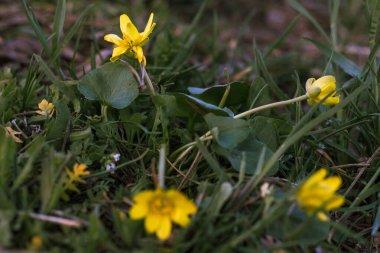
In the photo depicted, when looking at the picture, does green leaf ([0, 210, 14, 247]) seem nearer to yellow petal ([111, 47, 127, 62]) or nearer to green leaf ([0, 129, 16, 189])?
green leaf ([0, 129, 16, 189])

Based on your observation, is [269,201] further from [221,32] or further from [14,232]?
[221,32]

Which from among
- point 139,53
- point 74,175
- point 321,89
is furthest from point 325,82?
point 74,175

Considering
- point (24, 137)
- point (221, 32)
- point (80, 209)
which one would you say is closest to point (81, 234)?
point (80, 209)

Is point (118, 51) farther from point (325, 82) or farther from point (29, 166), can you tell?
point (325, 82)

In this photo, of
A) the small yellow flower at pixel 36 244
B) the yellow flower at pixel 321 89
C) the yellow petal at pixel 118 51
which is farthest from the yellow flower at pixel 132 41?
the small yellow flower at pixel 36 244

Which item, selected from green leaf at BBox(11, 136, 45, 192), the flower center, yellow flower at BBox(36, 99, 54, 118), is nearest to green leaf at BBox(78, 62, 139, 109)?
yellow flower at BBox(36, 99, 54, 118)

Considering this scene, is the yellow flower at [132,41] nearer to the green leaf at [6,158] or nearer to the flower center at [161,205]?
the green leaf at [6,158]
